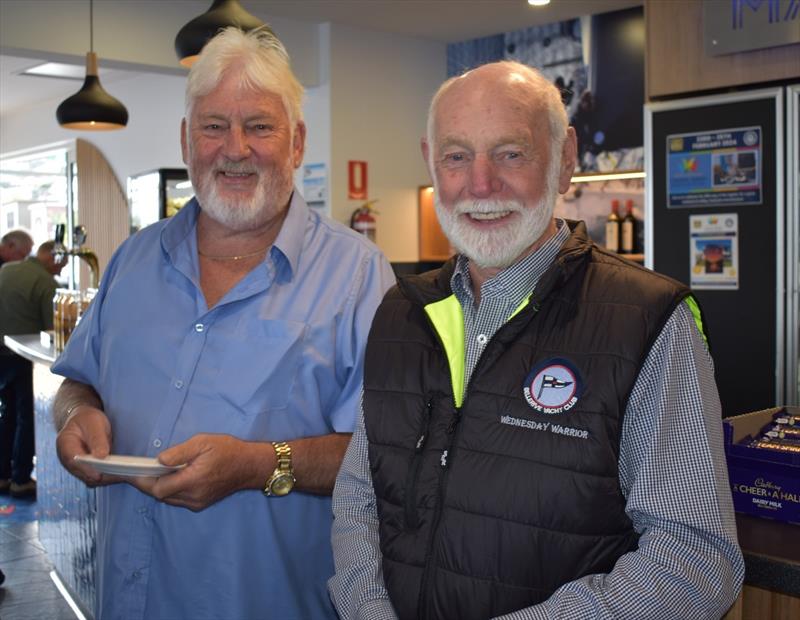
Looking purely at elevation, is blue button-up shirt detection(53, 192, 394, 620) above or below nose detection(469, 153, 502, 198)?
below

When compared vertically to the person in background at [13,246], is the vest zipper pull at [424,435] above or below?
below

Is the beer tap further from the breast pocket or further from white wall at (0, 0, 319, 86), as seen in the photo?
the breast pocket

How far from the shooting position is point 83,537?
3994 mm

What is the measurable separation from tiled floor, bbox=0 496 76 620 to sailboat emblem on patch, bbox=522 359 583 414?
3707mm

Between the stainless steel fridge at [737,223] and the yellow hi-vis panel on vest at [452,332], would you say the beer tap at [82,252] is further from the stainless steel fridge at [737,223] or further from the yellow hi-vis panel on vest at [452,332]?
the yellow hi-vis panel on vest at [452,332]

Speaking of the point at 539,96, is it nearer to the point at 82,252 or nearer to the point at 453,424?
the point at 453,424

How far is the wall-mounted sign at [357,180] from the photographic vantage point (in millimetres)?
7895

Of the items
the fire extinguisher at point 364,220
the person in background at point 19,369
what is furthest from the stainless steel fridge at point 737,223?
the person in background at point 19,369

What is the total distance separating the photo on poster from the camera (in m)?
4.18

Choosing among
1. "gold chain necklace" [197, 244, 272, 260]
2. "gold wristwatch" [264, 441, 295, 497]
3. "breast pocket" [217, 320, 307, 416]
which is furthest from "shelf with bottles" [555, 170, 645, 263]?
"gold wristwatch" [264, 441, 295, 497]

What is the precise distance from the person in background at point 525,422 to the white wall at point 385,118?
6.31 m

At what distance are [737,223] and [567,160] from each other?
2.86 m

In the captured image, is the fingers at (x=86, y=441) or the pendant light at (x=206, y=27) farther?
→ the pendant light at (x=206, y=27)

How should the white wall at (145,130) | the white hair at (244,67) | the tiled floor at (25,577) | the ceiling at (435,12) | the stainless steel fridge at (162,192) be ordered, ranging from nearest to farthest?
the white hair at (244,67), the tiled floor at (25,577), the ceiling at (435,12), the stainless steel fridge at (162,192), the white wall at (145,130)
